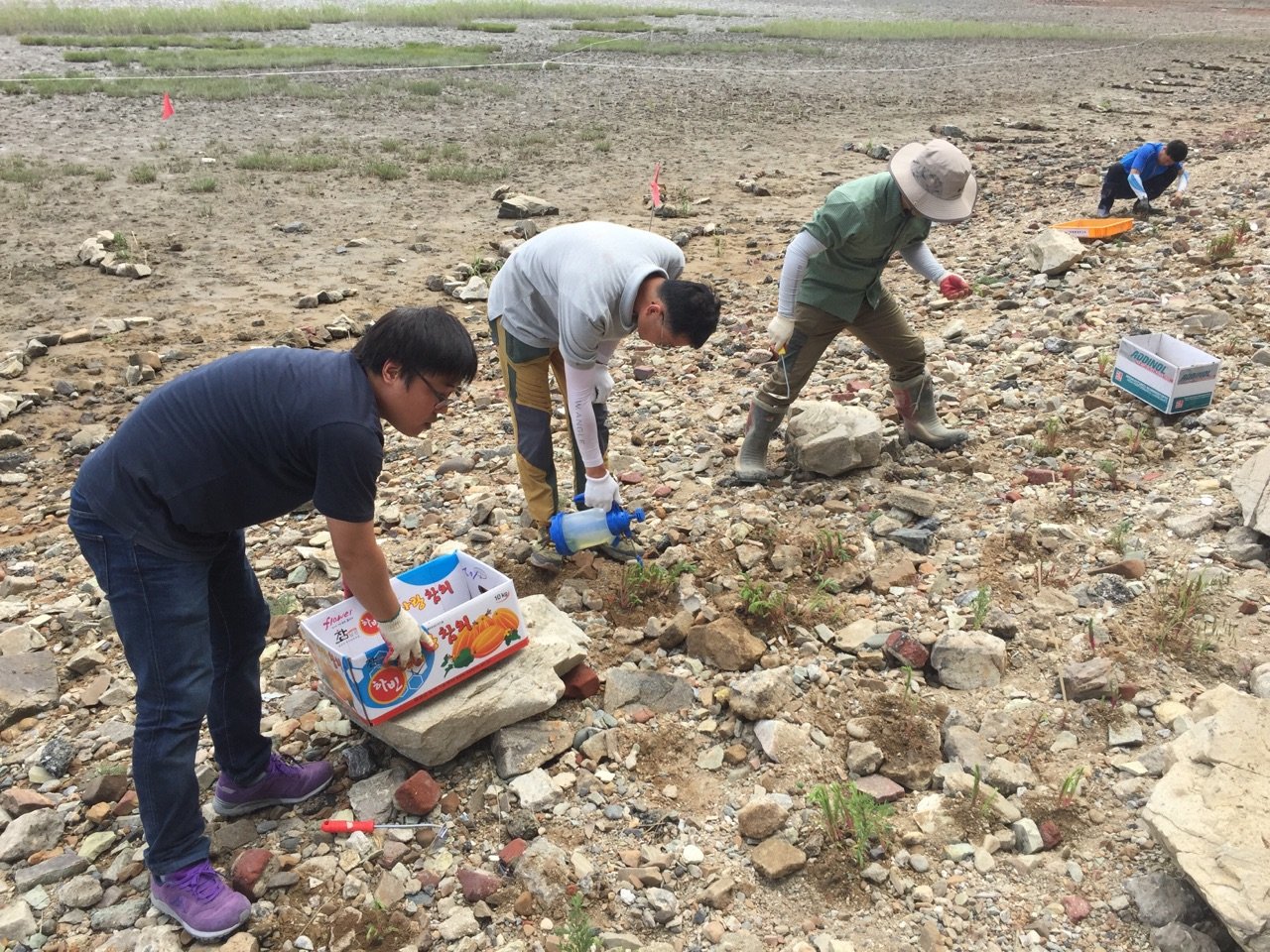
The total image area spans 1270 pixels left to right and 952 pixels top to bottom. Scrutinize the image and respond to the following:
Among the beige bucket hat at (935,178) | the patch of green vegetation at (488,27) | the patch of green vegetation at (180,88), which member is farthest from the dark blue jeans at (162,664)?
the patch of green vegetation at (488,27)

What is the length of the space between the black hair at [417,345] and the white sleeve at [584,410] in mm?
1230

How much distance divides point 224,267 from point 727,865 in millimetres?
7991

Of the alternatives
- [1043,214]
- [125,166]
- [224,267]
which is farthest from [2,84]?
[1043,214]

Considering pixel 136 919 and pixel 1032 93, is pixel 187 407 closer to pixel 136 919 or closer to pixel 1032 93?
pixel 136 919

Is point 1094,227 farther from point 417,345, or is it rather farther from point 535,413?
point 417,345

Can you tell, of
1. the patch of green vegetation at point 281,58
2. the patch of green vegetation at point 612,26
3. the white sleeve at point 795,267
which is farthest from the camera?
the patch of green vegetation at point 612,26

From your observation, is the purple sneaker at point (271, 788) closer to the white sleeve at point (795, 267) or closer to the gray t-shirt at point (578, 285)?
the gray t-shirt at point (578, 285)

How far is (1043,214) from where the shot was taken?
972cm

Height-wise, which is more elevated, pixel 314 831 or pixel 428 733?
pixel 428 733

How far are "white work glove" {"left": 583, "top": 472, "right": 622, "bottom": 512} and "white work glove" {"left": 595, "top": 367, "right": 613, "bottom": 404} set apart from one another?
33 cm

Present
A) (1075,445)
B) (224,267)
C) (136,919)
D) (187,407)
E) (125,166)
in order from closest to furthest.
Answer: (187,407)
(136,919)
(1075,445)
(224,267)
(125,166)

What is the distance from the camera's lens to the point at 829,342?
Result: 15.4ft

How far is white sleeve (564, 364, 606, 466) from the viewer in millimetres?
3791

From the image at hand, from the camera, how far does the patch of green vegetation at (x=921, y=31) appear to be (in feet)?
107
